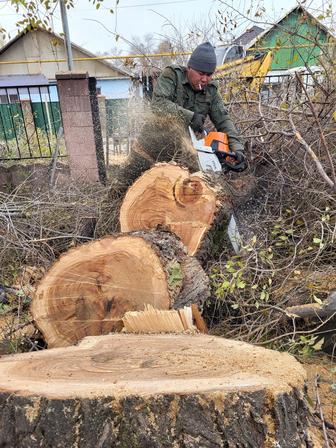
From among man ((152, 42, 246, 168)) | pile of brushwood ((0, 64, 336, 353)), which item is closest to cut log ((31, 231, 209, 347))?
pile of brushwood ((0, 64, 336, 353))

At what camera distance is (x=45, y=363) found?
5.22 ft

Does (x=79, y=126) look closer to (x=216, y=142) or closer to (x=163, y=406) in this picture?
(x=216, y=142)

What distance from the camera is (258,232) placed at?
10.0 ft

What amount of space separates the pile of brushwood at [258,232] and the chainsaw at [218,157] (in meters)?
0.08

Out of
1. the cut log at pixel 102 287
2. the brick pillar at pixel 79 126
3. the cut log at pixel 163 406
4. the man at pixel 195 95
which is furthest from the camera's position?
the brick pillar at pixel 79 126

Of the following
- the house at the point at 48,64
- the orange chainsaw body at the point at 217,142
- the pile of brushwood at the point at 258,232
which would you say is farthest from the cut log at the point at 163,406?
the house at the point at 48,64

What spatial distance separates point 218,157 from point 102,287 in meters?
1.65

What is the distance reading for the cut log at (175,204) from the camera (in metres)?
2.54

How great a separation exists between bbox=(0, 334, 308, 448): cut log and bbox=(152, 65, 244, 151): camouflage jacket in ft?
7.81

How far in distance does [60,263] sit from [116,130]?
18.1 feet

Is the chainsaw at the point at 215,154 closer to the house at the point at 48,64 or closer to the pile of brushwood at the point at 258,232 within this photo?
the pile of brushwood at the point at 258,232

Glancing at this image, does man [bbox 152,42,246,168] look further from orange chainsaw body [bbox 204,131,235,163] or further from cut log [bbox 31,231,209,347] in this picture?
cut log [bbox 31,231,209,347]

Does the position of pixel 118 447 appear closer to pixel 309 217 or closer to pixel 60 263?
pixel 60 263

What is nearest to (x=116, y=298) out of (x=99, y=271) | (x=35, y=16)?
(x=99, y=271)
